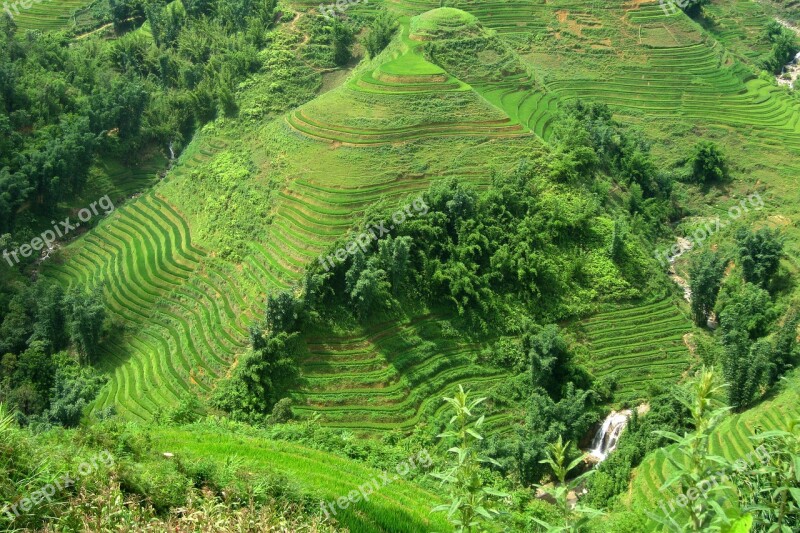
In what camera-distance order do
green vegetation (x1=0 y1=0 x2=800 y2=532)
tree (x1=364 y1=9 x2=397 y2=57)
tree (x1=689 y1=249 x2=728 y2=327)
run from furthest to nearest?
tree (x1=364 y1=9 x2=397 y2=57) → tree (x1=689 y1=249 x2=728 y2=327) → green vegetation (x1=0 y1=0 x2=800 y2=532)

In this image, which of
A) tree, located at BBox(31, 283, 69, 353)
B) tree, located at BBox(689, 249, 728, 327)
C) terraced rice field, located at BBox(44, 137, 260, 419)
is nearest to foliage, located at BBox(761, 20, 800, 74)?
tree, located at BBox(689, 249, 728, 327)

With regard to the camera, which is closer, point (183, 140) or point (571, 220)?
point (571, 220)

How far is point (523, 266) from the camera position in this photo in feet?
91.7

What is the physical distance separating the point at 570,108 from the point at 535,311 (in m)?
19.6

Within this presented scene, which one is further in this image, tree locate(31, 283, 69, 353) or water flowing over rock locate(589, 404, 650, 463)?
tree locate(31, 283, 69, 353)

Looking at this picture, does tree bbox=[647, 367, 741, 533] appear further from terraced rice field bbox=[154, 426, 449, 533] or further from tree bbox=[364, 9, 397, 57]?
tree bbox=[364, 9, 397, 57]

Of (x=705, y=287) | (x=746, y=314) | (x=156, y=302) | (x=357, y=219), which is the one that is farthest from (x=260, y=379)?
(x=746, y=314)

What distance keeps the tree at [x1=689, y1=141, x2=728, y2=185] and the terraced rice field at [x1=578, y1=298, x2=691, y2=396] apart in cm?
1747

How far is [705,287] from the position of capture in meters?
29.5

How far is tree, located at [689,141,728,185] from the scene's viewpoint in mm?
42125

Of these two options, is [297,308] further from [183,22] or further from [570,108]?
[183,22]

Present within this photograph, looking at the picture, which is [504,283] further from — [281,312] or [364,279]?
[281,312]

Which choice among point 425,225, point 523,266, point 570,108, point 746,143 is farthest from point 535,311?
point 746,143

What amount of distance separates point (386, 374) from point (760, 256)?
20.9 meters
